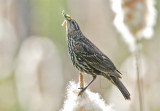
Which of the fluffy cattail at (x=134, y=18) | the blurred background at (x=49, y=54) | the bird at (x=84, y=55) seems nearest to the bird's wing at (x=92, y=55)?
the bird at (x=84, y=55)

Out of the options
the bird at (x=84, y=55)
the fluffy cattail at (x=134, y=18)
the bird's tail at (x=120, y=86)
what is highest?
the fluffy cattail at (x=134, y=18)

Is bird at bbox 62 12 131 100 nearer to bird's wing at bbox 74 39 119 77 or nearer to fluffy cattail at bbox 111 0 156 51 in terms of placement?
bird's wing at bbox 74 39 119 77

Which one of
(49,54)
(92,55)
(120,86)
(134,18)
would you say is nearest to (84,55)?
(92,55)

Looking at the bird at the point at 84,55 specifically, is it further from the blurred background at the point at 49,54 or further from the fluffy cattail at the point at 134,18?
the blurred background at the point at 49,54

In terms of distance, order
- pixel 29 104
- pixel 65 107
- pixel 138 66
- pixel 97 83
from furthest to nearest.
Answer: pixel 97 83, pixel 29 104, pixel 138 66, pixel 65 107

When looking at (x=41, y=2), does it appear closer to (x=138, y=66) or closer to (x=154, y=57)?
(x=154, y=57)

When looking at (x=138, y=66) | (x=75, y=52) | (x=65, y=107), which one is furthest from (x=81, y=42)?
(x=65, y=107)
